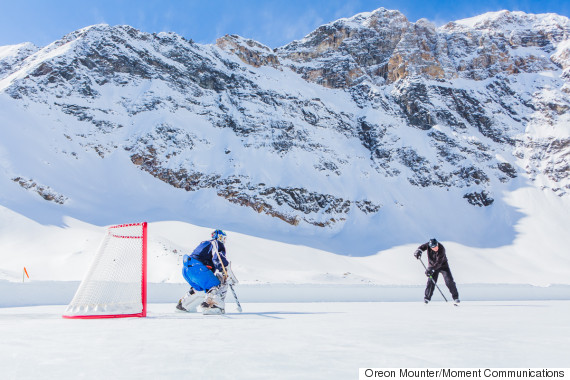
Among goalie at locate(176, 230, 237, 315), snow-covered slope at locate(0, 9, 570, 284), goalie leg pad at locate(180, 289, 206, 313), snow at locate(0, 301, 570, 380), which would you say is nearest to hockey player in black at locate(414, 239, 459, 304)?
snow at locate(0, 301, 570, 380)

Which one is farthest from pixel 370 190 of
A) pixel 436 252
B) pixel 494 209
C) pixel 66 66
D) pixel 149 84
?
pixel 436 252

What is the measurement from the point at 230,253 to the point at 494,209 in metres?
43.6

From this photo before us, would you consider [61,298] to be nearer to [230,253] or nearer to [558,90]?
[230,253]

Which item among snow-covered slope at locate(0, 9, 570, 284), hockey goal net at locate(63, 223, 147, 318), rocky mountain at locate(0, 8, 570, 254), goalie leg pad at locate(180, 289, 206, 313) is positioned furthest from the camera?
rocky mountain at locate(0, 8, 570, 254)

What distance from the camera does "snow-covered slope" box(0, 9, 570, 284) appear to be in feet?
140

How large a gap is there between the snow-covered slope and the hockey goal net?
42.9 ft

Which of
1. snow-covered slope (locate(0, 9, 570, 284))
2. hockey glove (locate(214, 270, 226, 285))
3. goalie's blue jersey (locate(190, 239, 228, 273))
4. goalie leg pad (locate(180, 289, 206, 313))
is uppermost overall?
snow-covered slope (locate(0, 9, 570, 284))

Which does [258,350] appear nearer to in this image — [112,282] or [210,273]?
[210,273]

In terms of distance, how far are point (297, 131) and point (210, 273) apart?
5960 centimetres

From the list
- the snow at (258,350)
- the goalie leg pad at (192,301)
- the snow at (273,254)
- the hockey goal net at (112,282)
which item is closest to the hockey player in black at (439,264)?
the snow at (273,254)

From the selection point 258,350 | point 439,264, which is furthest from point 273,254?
point 258,350

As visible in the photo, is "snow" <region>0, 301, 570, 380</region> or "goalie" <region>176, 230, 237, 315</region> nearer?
"snow" <region>0, 301, 570, 380</region>

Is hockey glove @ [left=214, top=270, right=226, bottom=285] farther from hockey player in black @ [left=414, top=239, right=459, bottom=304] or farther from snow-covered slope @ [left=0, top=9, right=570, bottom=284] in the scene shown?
snow-covered slope @ [left=0, top=9, right=570, bottom=284]

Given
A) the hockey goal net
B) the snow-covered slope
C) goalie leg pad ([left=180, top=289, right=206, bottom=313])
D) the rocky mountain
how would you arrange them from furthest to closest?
the rocky mountain
the snow-covered slope
goalie leg pad ([left=180, top=289, right=206, bottom=313])
the hockey goal net
